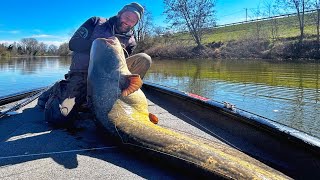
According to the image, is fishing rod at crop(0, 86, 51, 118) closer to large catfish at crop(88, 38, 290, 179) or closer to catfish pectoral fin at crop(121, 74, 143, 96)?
→ large catfish at crop(88, 38, 290, 179)

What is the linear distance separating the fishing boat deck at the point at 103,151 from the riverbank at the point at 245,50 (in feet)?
86.2

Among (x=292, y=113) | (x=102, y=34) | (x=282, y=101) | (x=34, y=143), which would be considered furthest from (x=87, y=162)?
(x=282, y=101)

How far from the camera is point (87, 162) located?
114 inches

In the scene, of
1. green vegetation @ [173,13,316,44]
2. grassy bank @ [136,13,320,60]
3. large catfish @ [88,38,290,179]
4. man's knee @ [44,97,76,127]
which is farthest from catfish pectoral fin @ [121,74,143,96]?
green vegetation @ [173,13,316,44]

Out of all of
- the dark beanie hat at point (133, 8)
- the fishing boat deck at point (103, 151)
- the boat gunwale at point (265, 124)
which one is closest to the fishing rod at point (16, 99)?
the fishing boat deck at point (103, 151)

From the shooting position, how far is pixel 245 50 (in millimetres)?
35500

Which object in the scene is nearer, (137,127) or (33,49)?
(137,127)

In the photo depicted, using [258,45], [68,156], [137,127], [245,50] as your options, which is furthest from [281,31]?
[68,156]

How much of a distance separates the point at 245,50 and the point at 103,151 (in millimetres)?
34370

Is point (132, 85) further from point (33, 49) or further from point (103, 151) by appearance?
point (33, 49)

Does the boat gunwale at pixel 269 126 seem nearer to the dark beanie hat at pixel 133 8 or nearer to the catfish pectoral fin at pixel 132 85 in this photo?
the catfish pectoral fin at pixel 132 85

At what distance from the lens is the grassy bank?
2991 cm

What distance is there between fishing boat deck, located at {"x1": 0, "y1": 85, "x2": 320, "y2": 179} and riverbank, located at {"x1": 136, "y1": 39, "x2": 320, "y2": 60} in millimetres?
26278

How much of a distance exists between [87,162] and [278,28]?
149ft
